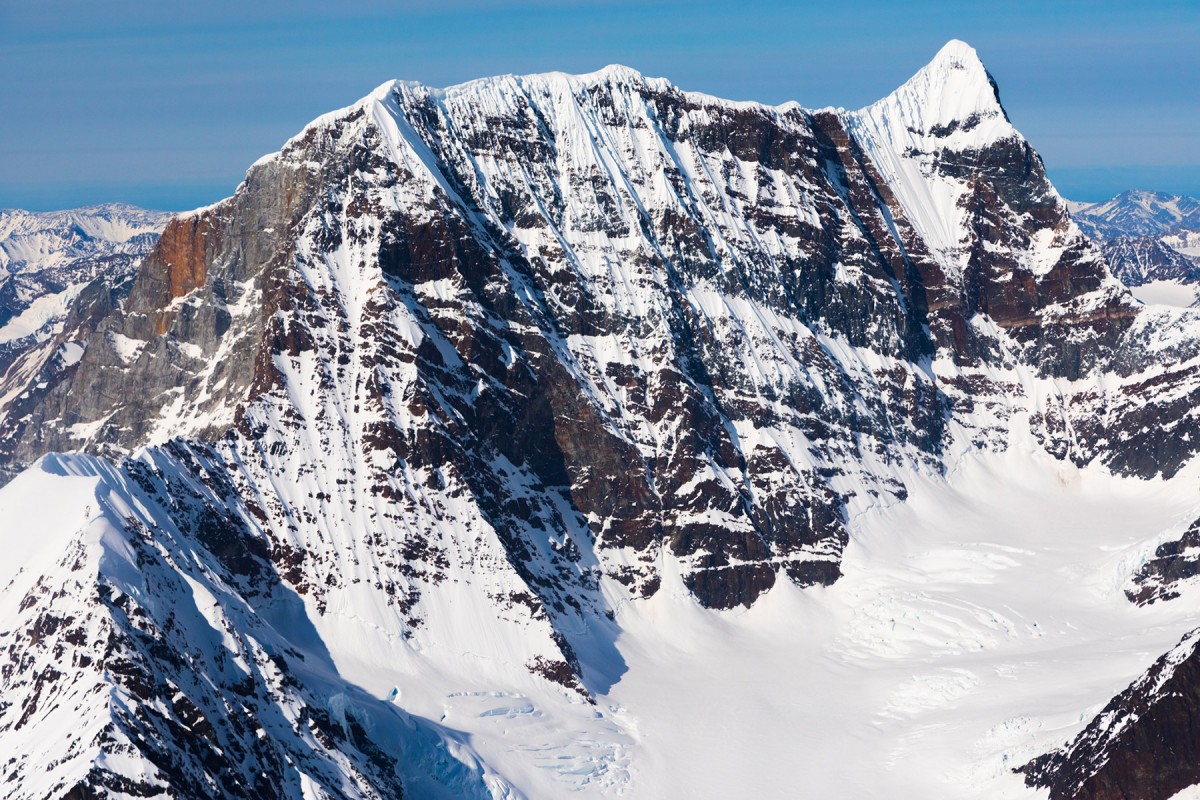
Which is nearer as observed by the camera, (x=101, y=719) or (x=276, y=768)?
(x=101, y=719)

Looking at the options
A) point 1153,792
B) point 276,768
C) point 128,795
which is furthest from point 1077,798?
point 128,795

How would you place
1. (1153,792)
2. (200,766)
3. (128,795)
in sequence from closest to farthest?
(128,795) < (200,766) < (1153,792)

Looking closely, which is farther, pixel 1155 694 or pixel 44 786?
pixel 1155 694

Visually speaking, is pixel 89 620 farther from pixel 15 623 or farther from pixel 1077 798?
pixel 1077 798

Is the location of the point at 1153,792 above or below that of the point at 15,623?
below

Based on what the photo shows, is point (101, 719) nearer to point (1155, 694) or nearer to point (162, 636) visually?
point (162, 636)

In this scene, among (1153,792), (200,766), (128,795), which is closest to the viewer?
(128,795)

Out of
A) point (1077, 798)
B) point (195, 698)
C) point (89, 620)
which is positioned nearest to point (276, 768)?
point (195, 698)

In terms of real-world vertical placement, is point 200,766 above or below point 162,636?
below
